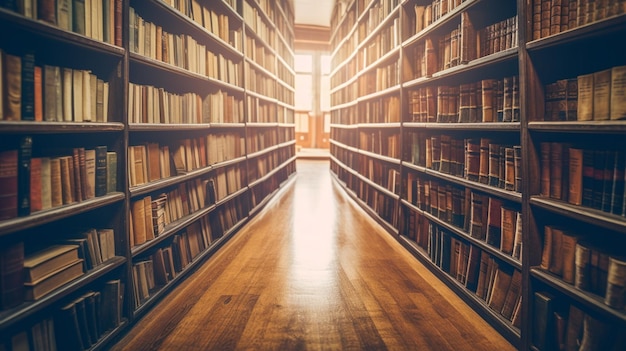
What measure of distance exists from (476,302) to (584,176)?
93 cm

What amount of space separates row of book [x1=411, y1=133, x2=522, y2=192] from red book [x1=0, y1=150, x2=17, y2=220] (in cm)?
192

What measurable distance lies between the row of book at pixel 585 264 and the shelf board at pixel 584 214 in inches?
4.3

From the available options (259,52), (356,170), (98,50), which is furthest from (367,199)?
(98,50)

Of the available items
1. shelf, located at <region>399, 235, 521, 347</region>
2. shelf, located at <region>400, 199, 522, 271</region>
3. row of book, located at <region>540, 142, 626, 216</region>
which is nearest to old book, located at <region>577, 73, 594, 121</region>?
row of book, located at <region>540, 142, 626, 216</region>

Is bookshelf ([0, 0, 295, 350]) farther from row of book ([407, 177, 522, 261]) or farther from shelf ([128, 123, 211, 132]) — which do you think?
row of book ([407, 177, 522, 261])

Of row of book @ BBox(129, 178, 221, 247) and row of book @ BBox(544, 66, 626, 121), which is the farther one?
row of book @ BBox(129, 178, 221, 247)

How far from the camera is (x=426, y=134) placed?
123 inches

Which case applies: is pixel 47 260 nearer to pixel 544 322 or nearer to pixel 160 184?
pixel 160 184

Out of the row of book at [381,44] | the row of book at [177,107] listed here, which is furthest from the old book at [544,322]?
the row of book at [381,44]

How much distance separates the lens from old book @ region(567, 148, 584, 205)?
5.00 feet

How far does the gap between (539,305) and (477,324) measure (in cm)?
45

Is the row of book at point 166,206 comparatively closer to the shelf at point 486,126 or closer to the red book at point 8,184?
the red book at point 8,184

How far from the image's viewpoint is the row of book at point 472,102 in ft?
6.23

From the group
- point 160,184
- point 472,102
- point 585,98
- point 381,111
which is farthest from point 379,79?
point 585,98
